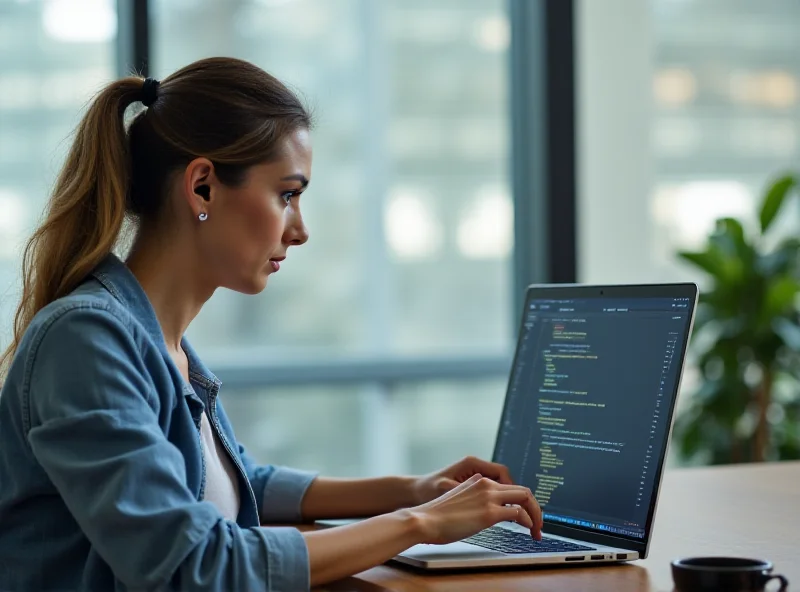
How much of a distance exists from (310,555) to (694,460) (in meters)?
2.52

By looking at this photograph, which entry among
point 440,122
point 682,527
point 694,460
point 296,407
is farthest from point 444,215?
point 682,527

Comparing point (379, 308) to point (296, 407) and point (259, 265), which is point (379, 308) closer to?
point (296, 407)

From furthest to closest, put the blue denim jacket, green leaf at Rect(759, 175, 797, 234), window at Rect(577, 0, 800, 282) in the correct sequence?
1. window at Rect(577, 0, 800, 282)
2. green leaf at Rect(759, 175, 797, 234)
3. the blue denim jacket

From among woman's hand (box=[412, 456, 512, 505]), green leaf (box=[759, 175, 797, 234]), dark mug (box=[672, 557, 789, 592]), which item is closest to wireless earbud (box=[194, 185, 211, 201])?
woman's hand (box=[412, 456, 512, 505])

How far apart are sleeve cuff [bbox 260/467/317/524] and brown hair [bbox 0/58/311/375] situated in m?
0.41

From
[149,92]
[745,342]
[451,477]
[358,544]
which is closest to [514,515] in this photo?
[358,544]

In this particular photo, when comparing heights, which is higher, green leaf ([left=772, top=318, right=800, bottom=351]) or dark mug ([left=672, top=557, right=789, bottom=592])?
dark mug ([left=672, top=557, right=789, bottom=592])

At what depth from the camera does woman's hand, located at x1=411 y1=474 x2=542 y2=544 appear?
1099 mm

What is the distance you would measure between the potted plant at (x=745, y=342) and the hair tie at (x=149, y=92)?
2208 millimetres

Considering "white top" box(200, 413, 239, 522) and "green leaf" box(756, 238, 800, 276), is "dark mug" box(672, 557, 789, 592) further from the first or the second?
"green leaf" box(756, 238, 800, 276)

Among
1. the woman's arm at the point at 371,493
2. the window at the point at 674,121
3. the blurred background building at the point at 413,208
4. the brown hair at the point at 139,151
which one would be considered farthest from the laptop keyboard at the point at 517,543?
the window at the point at 674,121

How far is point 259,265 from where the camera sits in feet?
4.07

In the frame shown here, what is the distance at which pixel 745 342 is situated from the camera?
313 cm

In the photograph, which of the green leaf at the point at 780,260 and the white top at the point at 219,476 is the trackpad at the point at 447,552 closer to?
the white top at the point at 219,476
